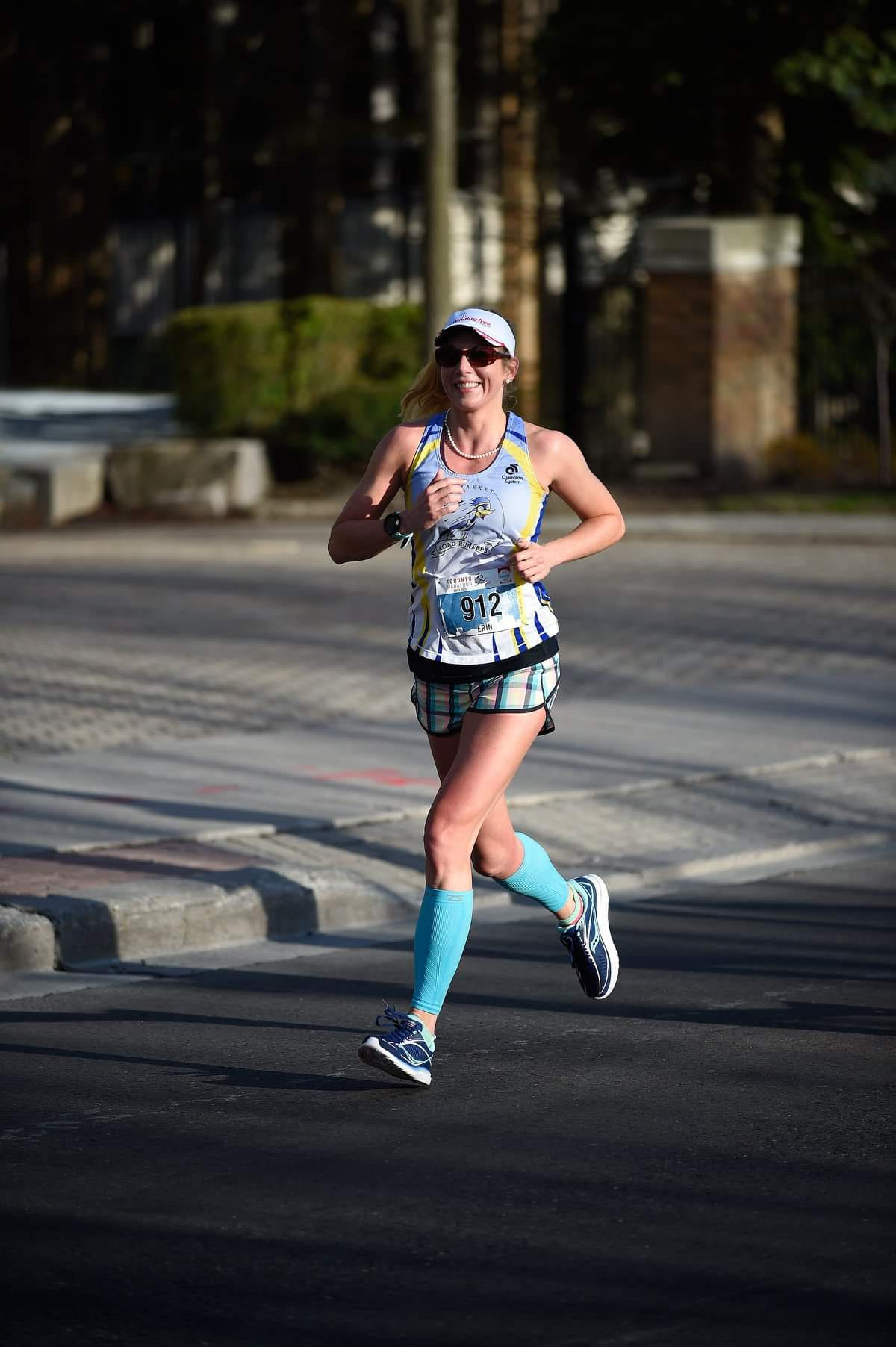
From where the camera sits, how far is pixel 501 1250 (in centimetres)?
431

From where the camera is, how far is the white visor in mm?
5605

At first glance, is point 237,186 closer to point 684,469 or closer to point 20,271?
point 20,271

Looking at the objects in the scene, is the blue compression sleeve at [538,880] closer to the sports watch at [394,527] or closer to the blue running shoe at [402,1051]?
the blue running shoe at [402,1051]

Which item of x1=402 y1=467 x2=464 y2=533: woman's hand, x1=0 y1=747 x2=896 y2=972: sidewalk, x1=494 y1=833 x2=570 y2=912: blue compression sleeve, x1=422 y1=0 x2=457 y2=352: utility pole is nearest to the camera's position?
x1=402 y1=467 x2=464 y2=533: woman's hand

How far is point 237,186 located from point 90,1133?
32.8 meters

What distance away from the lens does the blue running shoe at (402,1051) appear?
540 cm

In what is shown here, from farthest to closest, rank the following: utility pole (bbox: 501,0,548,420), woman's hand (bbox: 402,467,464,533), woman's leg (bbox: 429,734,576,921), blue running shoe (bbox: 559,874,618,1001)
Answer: utility pole (bbox: 501,0,548,420) → blue running shoe (bbox: 559,874,618,1001) → woman's leg (bbox: 429,734,576,921) → woman's hand (bbox: 402,467,464,533)

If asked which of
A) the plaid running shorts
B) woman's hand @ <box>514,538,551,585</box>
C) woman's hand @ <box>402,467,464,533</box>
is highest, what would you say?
woman's hand @ <box>402,467,464,533</box>

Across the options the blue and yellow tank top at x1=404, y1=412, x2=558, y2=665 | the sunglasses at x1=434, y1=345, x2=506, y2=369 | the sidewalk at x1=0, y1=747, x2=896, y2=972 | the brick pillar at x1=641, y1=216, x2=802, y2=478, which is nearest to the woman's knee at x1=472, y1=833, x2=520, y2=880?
the blue and yellow tank top at x1=404, y1=412, x2=558, y2=665

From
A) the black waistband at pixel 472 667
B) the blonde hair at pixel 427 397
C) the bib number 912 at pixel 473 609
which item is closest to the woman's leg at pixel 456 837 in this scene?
the black waistband at pixel 472 667

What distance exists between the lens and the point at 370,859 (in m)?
8.11

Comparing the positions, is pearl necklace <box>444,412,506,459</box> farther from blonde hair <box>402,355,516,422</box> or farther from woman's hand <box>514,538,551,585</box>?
woman's hand <box>514,538,551,585</box>

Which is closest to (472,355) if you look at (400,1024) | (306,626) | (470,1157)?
(400,1024)

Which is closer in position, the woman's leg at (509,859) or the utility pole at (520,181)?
the woman's leg at (509,859)
